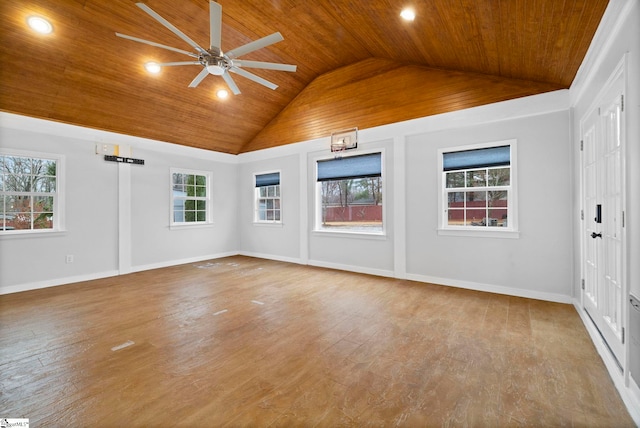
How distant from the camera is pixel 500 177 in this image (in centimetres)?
408

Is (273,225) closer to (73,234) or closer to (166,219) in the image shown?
(166,219)

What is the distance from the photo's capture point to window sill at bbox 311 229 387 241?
509 cm

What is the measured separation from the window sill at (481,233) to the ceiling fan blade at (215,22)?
12.7 ft

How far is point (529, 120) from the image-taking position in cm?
376

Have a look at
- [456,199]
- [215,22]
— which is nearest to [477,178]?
[456,199]

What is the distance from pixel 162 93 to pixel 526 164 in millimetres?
5819

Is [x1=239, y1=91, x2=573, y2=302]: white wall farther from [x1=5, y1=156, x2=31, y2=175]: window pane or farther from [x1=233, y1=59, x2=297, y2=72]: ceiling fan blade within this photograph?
[x1=5, y1=156, x2=31, y2=175]: window pane

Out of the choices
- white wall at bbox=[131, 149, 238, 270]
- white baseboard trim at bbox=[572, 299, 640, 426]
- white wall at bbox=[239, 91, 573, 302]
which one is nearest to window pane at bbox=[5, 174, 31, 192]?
white wall at bbox=[131, 149, 238, 270]

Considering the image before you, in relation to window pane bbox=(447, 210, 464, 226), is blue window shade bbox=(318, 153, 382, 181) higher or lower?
higher

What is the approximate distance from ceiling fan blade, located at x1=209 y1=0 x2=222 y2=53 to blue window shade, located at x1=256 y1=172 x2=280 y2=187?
389 cm

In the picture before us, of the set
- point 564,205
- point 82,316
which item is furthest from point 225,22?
point 564,205

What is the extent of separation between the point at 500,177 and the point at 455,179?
1.94 feet

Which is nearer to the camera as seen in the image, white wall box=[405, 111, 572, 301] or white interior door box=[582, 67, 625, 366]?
white interior door box=[582, 67, 625, 366]

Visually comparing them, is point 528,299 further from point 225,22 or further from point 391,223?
point 225,22
